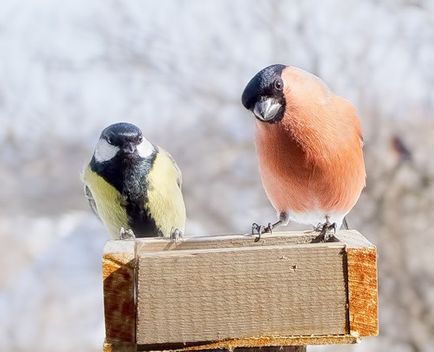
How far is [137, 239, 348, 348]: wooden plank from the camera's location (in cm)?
108

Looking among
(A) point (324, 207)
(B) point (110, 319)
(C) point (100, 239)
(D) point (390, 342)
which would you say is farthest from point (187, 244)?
(C) point (100, 239)

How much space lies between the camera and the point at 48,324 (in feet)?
16.1

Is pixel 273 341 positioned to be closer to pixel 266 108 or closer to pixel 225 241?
pixel 225 241

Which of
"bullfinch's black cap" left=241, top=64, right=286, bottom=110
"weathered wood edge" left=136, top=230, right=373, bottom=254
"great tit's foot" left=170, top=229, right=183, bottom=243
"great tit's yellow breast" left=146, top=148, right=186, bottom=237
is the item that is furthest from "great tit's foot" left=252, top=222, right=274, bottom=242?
"great tit's yellow breast" left=146, top=148, right=186, bottom=237

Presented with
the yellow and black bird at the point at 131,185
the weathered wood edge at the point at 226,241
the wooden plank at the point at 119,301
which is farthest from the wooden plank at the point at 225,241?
the yellow and black bird at the point at 131,185

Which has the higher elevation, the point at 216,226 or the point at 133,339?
Answer: the point at 216,226

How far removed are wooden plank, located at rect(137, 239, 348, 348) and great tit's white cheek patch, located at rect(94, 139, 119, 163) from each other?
64 cm

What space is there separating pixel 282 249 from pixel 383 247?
12.5 feet

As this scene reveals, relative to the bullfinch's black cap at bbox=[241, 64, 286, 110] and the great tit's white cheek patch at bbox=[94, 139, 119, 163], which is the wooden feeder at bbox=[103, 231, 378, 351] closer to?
the bullfinch's black cap at bbox=[241, 64, 286, 110]

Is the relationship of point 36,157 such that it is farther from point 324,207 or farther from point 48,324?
point 324,207

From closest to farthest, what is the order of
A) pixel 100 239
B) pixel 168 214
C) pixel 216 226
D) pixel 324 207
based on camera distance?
pixel 324 207 → pixel 168 214 → pixel 216 226 → pixel 100 239

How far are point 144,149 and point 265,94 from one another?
0.39 metres

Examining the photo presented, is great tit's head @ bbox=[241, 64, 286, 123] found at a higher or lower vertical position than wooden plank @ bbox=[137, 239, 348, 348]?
higher

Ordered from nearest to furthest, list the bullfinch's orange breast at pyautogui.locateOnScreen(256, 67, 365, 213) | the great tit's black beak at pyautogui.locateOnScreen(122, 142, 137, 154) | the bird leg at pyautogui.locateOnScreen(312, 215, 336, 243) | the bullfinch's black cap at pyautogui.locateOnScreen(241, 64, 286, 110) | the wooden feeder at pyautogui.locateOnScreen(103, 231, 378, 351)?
the wooden feeder at pyautogui.locateOnScreen(103, 231, 378, 351) → the bird leg at pyautogui.locateOnScreen(312, 215, 336, 243) → the bullfinch's black cap at pyautogui.locateOnScreen(241, 64, 286, 110) → the bullfinch's orange breast at pyautogui.locateOnScreen(256, 67, 365, 213) → the great tit's black beak at pyautogui.locateOnScreen(122, 142, 137, 154)
